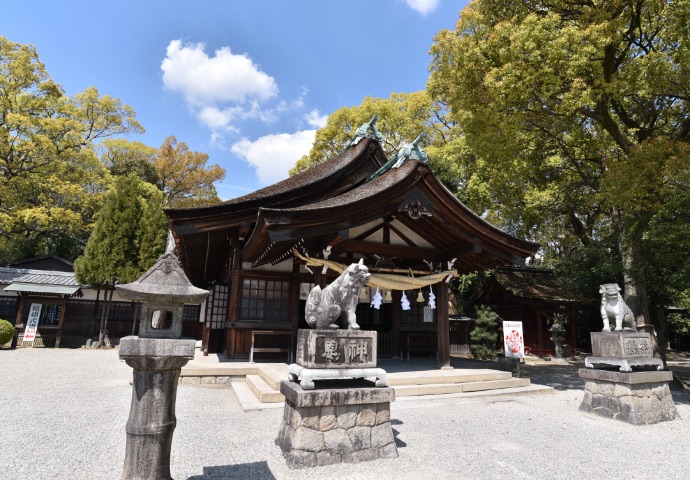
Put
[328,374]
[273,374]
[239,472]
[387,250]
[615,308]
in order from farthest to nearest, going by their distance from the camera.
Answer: [387,250] → [273,374] → [615,308] → [328,374] → [239,472]

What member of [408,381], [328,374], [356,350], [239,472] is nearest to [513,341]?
[408,381]

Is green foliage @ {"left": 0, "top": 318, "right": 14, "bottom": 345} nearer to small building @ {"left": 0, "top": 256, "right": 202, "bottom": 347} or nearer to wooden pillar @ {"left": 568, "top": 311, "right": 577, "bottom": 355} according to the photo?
small building @ {"left": 0, "top": 256, "right": 202, "bottom": 347}

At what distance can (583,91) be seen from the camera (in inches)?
343

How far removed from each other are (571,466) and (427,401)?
308 centimetres

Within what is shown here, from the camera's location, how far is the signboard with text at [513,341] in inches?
369

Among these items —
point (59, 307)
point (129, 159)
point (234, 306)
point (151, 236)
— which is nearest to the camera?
point (234, 306)

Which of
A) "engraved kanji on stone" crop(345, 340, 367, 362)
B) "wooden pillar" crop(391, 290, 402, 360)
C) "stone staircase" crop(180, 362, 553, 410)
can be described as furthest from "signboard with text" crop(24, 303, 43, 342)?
"engraved kanji on stone" crop(345, 340, 367, 362)

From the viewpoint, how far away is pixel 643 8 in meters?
9.64

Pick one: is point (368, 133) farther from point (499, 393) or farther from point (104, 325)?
point (104, 325)

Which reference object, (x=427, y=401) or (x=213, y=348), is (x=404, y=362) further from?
(x=213, y=348)

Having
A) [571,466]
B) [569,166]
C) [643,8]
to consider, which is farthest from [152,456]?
[569,166]

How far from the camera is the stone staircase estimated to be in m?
7.40

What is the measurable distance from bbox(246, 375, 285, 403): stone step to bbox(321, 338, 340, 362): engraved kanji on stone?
2.83m

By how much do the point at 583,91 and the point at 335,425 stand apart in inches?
360
